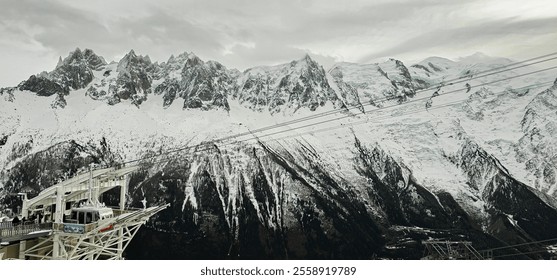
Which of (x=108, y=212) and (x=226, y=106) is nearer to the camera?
(x=108, y=212)

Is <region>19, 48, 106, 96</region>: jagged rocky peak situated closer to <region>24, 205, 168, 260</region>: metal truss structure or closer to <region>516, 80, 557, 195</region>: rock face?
<region>24, 205, 168, 260</region>: metal truss structure

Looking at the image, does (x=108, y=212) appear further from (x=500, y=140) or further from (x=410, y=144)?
(x=500, y=140)

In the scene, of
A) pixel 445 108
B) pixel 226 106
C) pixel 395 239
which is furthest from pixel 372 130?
pixel 226 106

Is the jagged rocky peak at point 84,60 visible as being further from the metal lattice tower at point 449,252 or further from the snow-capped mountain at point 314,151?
the metal lattice tower at point 449,252
